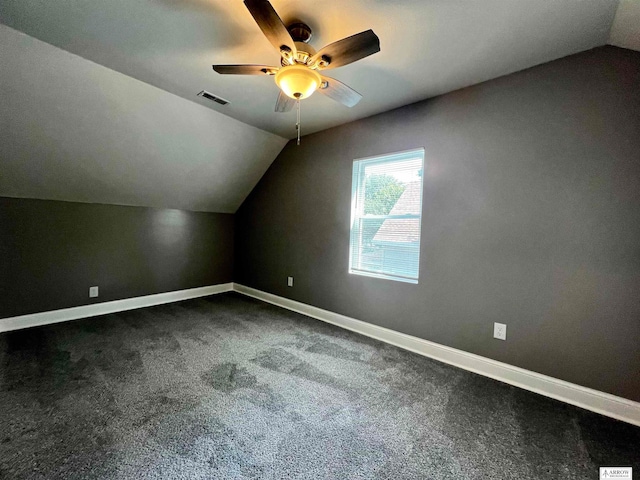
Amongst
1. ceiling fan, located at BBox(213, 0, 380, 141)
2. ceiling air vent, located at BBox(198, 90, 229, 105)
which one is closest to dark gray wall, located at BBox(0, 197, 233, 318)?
ceiling air vent, located at BBox(198, 90, 229, 105)

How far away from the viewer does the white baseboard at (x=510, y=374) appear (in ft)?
5.85

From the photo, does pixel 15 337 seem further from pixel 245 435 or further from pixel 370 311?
pixel 370 311

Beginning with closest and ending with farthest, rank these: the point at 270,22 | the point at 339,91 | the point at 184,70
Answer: the point at 270,22, the point at 339,91, the point at 184,70

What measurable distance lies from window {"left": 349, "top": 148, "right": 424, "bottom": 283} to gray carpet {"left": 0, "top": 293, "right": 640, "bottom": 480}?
0.87 metres

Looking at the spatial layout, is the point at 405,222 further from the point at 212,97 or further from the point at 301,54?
the point at 212,97

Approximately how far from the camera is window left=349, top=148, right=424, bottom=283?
2.73m

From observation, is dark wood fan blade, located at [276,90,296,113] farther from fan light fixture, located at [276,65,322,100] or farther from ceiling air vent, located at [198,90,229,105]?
ceiling air vent, located at [198,90,229,105]

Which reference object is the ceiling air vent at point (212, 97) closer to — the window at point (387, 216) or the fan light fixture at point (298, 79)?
the fan light fixture at point (298, 79)

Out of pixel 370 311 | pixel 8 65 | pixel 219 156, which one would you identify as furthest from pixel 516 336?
pixel 8 65

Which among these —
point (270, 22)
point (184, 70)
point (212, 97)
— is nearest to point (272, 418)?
point (270, 22)

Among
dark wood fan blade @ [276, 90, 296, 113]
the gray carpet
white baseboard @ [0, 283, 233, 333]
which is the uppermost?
dark wood fan blade @ [276, 90, 296, 113]

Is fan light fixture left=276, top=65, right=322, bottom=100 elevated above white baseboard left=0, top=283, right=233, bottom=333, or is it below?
above

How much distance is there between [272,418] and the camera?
1690mm

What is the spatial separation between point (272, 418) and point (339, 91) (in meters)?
2.18
